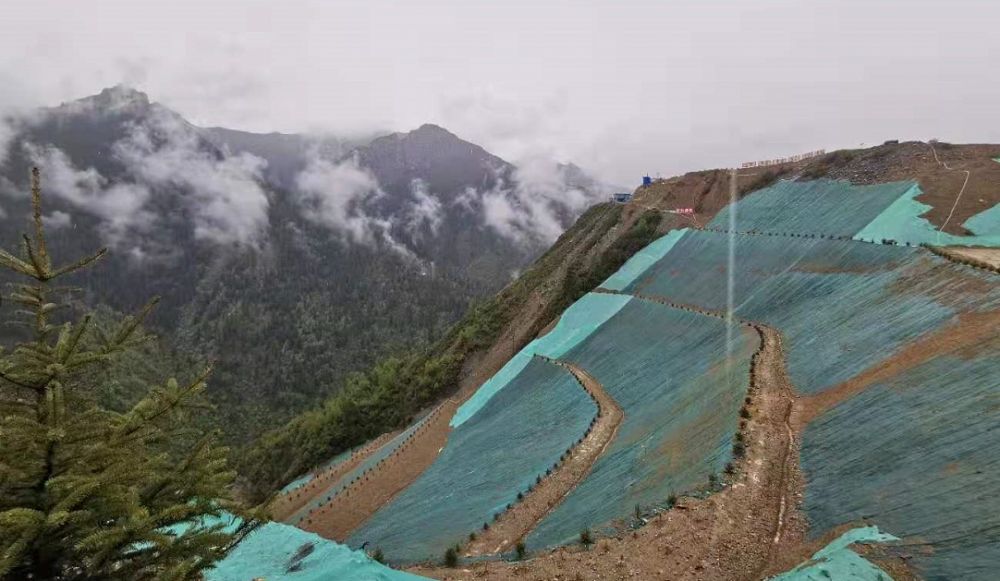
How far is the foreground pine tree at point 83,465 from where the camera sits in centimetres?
644

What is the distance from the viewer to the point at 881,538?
11.5 metres

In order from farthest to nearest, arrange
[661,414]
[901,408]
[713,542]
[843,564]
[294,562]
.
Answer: [661,414]
[294,562]
[901,408]
[713,542]
[843,564]

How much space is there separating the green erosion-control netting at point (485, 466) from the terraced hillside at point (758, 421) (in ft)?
0.65

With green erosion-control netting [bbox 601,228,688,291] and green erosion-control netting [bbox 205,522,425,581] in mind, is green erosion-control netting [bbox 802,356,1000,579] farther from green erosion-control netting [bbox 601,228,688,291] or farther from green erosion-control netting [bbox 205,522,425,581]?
green erosion-control netting [bbox 601,228,688,291]

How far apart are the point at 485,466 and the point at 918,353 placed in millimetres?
19626

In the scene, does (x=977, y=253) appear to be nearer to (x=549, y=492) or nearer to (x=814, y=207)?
(x=814, y=207)

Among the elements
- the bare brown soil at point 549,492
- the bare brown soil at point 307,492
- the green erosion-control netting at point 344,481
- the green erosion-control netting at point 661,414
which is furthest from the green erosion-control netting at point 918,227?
the bare brown soil at point 307,492

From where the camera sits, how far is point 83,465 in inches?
275

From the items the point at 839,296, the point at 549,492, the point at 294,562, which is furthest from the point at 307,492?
the point at 839,296

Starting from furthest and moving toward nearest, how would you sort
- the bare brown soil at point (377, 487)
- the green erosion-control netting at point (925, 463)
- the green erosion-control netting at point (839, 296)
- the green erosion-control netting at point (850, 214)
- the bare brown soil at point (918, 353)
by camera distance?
1. the bare brown soil at point (377, 487)
2. the green erosion-control netting at point (850, 214)
3. the green erosion-control netting at point (839, 296)
4. the bare brown soil at point (918, 353)
5. the green erosion-control netting at point (925, 463)

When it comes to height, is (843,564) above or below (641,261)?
below

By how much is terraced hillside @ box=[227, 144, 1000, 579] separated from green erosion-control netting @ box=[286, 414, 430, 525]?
44cm

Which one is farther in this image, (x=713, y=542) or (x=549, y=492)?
(x=549, y=492)

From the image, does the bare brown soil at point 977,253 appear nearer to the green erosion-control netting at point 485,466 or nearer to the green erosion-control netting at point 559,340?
the green erosion-control netting at point 485,466
